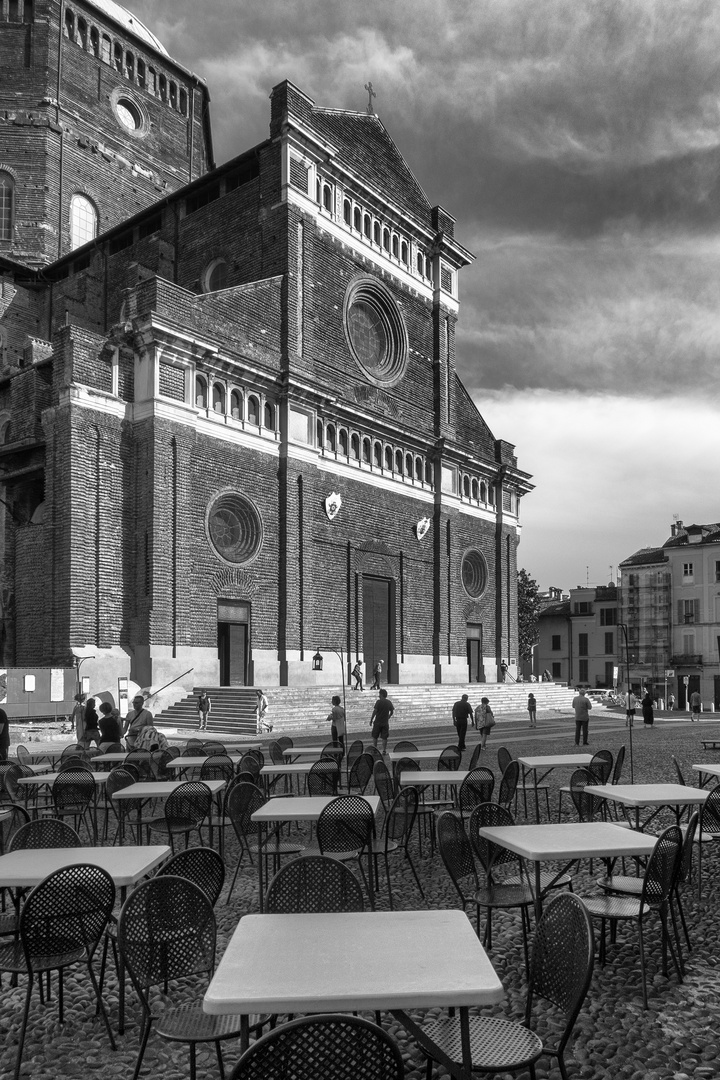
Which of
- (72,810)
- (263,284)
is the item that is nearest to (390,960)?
(72,810)

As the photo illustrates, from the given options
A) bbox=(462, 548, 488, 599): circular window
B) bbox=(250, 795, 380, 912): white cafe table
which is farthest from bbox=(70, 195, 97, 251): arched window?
bbox=(250, 795, 380, 912): white cafe table

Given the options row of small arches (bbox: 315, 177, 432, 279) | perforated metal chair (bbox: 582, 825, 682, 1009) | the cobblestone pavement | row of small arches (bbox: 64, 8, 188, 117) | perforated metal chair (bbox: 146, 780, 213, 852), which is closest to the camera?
the cobblestone pavement

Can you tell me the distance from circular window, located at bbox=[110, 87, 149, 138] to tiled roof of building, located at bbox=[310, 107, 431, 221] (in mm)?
11176

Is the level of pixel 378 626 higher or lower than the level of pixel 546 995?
higher

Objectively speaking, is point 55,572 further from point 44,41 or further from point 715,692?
point 715,692

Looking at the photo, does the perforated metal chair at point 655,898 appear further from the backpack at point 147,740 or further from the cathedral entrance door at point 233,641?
the cathedral entrance door at point 233,641

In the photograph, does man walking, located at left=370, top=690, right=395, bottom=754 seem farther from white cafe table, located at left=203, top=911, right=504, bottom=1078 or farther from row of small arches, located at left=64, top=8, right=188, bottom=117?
row of small arches, located at left=64, top=8, right=188, bottom=117

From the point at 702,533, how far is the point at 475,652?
1076 inches

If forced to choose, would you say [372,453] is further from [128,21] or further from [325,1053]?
[325,1053]

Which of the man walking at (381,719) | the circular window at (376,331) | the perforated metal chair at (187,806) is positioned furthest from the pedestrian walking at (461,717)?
the circular window at (376,331)

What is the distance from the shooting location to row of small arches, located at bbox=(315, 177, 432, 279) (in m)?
33.6

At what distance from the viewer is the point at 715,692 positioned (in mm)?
58781

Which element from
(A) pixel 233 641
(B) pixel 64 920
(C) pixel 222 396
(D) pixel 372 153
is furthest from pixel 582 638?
(B) pixel 64 920

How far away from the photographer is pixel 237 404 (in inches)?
1168
